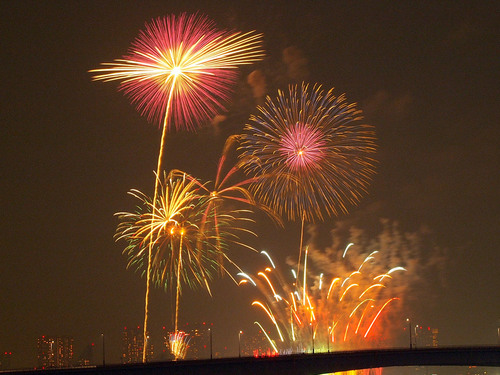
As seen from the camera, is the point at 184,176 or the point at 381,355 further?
the point at 381,355

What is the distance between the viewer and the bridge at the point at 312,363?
54562 millimetres

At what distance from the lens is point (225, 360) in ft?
199

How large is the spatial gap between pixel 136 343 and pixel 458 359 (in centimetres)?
7802

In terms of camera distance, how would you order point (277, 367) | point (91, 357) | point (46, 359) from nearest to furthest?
point (277, 367) < point (46, 359) < point (91, 357)

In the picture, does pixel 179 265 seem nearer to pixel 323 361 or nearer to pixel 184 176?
pixel 184 176

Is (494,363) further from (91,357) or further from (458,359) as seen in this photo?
(91,357)

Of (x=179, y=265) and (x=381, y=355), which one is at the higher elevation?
(x=179, y=265)

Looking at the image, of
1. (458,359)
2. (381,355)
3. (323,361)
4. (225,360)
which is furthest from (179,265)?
(458,359)

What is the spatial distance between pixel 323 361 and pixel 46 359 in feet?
247

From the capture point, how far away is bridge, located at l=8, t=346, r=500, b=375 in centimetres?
5456

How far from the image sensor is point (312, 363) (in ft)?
232

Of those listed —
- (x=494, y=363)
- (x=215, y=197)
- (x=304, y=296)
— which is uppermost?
(x=215, y=197)

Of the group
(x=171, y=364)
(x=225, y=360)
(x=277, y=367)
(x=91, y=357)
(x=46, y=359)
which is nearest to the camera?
(x=171, y=364)

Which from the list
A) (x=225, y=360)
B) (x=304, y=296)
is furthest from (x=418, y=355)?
(x=225, y=360)
